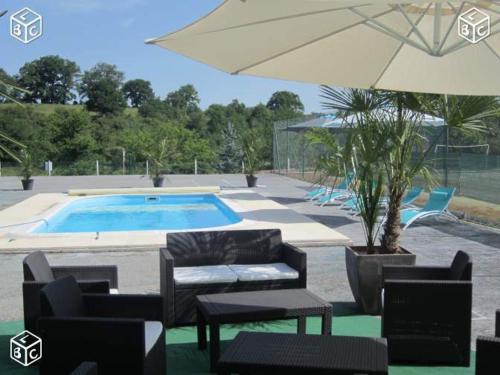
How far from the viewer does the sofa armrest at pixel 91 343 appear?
10.8 feet

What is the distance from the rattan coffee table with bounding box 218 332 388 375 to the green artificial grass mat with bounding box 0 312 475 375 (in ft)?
2.78

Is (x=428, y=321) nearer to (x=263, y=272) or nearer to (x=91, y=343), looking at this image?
(x=263, y=272)

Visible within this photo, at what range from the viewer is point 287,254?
5.56 meters

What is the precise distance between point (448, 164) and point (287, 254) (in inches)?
362

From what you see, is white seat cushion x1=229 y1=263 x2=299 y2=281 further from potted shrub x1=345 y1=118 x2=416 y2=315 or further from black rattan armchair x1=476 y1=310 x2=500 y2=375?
black rattan armchair x1=476 y1=310 x2=500 y2=375

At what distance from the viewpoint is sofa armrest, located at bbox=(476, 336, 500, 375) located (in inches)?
119

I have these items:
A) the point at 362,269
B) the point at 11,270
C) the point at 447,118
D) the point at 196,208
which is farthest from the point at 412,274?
the point at 196,208

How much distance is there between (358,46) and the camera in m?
5.18

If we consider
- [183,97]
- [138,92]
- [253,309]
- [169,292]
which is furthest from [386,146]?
[138,92]

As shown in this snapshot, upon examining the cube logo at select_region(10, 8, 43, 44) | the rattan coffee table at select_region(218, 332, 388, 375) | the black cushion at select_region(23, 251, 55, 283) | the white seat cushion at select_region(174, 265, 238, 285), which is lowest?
the white seat cushion at select_region(174, 265, 238, 285)

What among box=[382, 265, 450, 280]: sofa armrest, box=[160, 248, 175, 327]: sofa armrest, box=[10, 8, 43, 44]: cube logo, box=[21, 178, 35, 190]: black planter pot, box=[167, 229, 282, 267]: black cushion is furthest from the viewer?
box=[21, 178, 35, 190]: black planter pot

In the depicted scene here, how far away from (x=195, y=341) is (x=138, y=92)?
49.5 meters

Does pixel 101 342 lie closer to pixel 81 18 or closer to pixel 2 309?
pixel 2 309

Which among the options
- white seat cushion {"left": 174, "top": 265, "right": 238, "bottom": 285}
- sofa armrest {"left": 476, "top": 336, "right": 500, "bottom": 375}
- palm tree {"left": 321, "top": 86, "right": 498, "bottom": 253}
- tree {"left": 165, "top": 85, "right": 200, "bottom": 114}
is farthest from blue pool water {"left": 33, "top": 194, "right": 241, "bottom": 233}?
tree {"left": 165, "top": 85, "right": 200, "bottom": 114}
